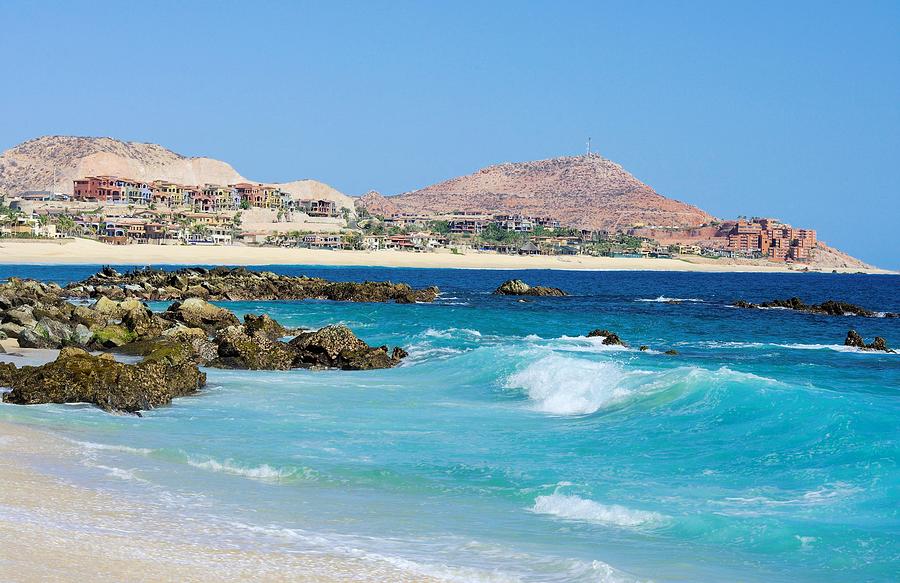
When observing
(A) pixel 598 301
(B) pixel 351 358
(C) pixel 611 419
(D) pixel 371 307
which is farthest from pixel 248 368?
(A) pixel 598 301

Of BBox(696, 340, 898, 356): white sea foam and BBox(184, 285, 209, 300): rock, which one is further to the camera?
BBox(184, 285, 209, 300): rock

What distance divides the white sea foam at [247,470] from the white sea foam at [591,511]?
10.2 ft

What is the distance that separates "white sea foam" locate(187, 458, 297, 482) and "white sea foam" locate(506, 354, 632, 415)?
709cm

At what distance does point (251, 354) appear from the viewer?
2369 cm

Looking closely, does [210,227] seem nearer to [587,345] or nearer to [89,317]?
[89,317]

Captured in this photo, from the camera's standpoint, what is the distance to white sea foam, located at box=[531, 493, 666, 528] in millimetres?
10531

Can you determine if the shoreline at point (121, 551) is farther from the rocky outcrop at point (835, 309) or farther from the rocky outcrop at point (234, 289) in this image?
the rocky outcrop at point (835, 309)

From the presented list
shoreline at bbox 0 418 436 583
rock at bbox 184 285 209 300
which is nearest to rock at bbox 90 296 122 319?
rock at bbox 184 285 209 300

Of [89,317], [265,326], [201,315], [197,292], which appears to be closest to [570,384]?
[265,326]

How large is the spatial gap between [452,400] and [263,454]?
6682 millimetres

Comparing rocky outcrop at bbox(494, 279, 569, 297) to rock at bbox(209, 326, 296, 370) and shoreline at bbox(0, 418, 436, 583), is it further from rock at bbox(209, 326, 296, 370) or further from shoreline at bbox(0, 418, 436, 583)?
shoreline at bbox(0, 418, 436, 583)

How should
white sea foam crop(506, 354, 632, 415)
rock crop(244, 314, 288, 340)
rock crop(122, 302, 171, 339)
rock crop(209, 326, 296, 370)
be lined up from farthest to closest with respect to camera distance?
rock crop(244, 314, 288, 340) < rock crop(122, 302, 171, 339) < rock crop(209, 326, 296, 370) < white sea foam crop(506, 354, 632, 415)

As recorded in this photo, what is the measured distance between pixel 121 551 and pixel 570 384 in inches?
500

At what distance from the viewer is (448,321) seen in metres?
40.6
